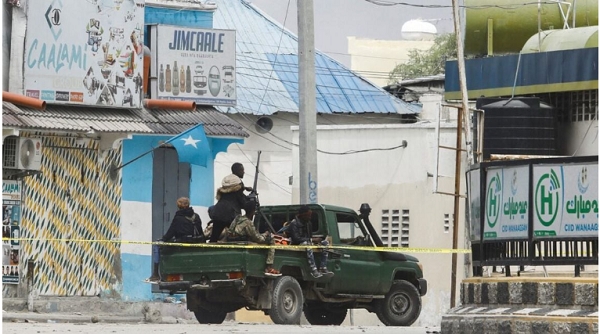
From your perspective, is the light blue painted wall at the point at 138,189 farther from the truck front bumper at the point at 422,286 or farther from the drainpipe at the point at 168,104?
the truck front bumper at the point at 422,286

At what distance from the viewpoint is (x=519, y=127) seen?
28906 mm

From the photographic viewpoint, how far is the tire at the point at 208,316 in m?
21.8

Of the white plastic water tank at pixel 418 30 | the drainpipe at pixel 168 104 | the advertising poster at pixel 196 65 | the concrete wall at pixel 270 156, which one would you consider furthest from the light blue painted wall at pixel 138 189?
the white plastic water tank at pixel 418 30

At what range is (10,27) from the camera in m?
24.2

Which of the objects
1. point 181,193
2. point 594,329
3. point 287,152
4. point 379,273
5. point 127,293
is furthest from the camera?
point 287,152

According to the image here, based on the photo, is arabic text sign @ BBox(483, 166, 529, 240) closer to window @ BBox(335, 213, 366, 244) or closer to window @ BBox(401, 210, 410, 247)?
window @ BBox(335, 213, 366, 244)

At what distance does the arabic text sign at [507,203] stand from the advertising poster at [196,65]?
11.6 meters

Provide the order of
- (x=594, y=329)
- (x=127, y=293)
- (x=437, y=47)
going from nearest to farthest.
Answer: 1. (x=594, y=329)
2. (x=127, y=293)
3. (x=437, y=47)

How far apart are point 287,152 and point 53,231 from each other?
17.7 meters

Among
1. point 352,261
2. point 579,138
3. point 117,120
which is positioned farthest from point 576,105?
point 117,120

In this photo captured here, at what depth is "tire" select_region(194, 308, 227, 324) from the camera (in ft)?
71.7

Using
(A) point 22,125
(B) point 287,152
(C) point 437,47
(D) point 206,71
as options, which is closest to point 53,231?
(A) point 22,125

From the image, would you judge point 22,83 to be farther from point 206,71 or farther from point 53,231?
point 206,71

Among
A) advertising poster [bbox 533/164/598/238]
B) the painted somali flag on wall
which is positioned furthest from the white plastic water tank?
advertising poster [bbox 533/164/598/238]
